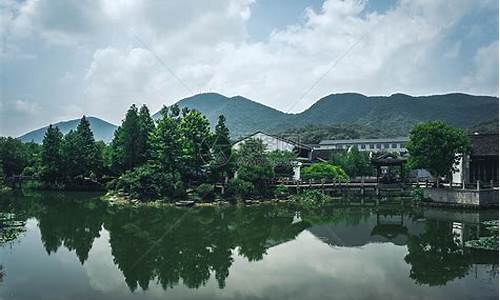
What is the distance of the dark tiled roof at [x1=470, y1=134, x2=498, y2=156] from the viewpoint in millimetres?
29047

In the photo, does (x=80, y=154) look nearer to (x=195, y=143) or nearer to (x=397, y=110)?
(x=195, y=143)

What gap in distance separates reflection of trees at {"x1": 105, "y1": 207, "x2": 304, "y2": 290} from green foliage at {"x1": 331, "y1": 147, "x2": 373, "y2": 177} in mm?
Result: 17042

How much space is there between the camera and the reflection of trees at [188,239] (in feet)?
42.3

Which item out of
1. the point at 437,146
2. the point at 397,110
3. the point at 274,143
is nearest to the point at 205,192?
the point at 437,146

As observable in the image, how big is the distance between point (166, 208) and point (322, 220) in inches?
388

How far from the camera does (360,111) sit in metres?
166

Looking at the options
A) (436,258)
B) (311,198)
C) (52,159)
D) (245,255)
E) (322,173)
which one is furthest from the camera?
(52,159)

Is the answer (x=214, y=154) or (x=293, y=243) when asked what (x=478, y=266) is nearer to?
(x=293, y=243)

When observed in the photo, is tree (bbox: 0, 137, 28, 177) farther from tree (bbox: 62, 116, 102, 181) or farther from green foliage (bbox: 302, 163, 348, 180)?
green foliage (bbox: 302, 163, 348, 180)

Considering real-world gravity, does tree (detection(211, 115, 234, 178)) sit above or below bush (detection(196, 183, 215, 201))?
above

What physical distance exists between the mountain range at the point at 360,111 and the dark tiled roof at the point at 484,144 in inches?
3343

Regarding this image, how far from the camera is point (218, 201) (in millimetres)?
27891

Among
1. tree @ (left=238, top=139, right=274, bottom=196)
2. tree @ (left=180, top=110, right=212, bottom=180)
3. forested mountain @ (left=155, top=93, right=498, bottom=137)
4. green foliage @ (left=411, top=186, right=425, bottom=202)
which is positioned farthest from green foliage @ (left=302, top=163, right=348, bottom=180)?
forested mountain @ (left=155, top=93, right=498, bottom=137)

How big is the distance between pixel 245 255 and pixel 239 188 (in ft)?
42.8
